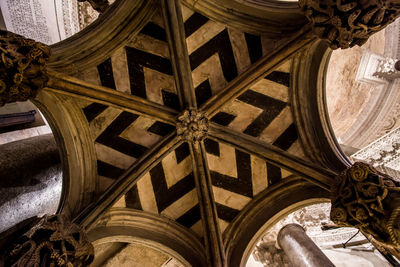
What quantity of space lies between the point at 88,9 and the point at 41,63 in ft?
16.6

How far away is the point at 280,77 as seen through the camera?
430 cm

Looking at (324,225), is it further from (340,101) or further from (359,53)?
(359,53)

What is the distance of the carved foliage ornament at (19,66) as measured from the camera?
228 centimetres

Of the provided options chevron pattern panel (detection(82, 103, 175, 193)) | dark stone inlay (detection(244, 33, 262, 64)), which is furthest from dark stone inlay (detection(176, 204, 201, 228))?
dark stone inlay (detection(244, 33, 262, 64))

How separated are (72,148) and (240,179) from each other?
2.67m

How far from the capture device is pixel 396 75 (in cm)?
656

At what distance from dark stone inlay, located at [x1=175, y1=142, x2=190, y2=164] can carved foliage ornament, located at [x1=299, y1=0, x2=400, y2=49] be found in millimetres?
2567

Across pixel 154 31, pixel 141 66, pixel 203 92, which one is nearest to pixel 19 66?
pixel 141 66

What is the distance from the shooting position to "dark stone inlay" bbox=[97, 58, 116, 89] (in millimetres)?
3963

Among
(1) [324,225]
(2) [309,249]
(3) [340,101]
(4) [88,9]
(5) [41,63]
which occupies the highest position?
(4) [88,9]

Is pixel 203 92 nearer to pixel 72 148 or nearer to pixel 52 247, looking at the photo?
pixel 72 148

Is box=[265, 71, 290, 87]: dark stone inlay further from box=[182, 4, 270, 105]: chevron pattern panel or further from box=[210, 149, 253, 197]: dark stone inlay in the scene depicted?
box=[210, 149, 253, 197]: dark stone inlay

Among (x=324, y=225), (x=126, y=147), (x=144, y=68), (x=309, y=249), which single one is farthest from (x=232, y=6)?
(x=324, y=225)

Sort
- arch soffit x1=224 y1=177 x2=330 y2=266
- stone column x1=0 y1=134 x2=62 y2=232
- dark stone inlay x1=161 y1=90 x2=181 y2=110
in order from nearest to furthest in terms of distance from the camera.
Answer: stone column x1=0 y1=134 x2=62 y2=232 < arch soffit x1=224 y1=177 x2=330 y2=266 < dark stone inlay x1=161 y1=90 x2=181 y2=110
